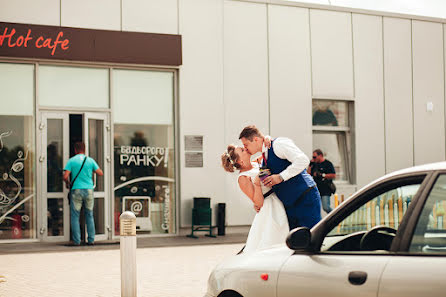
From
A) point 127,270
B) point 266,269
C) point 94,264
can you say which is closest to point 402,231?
point 266,269

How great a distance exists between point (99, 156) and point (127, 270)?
824 centimetres

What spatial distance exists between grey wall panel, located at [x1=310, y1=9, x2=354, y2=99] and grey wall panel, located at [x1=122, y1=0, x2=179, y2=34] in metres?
3.76

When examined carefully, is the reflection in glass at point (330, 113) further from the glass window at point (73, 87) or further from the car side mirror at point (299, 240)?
the car side mirror at point (299, 240)

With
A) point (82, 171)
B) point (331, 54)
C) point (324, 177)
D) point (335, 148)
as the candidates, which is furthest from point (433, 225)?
point (335, 148)

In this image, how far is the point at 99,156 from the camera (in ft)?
51.1

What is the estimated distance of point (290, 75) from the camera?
17.8 metres

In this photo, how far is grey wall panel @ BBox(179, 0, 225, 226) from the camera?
16.5 metres

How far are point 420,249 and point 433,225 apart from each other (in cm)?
14

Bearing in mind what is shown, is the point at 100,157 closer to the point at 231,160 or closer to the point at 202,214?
the point at 202,214

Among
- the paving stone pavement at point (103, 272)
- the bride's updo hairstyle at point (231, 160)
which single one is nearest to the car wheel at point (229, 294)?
the bride's updo hairstyle at point (231, 160)

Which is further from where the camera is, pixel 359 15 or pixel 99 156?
pixel 359 15

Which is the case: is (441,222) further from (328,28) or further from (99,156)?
(328,28)

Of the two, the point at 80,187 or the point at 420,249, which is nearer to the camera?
the point at 420,249

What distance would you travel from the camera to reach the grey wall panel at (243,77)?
16961mm
